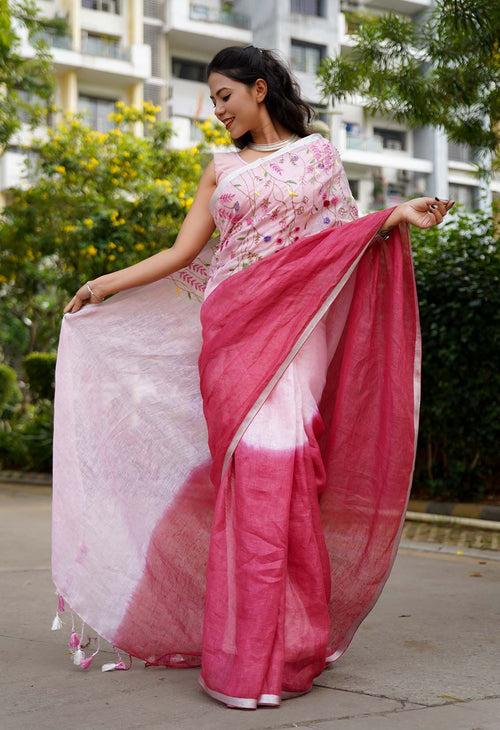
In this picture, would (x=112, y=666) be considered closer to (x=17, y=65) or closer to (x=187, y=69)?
(x=17, y=65)

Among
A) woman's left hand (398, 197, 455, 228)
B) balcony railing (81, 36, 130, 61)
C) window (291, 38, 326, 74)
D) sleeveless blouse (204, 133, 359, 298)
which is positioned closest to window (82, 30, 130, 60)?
balcony railing (81, 36, 130, 61)

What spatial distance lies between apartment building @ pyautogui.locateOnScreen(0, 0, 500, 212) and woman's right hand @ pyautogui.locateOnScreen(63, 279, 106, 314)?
103ft

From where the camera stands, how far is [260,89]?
3711 millimetres

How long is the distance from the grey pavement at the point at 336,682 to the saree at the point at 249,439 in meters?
0.10

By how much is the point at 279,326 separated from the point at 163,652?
1.14 meters

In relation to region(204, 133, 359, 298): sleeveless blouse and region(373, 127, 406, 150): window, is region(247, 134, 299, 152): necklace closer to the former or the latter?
region(204, 133, 359, 298): sleeveless blouse

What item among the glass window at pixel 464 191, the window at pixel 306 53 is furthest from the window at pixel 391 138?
the window at pixel 306 53

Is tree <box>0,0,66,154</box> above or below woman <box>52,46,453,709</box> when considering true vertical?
above

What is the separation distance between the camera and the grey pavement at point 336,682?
3.07 m

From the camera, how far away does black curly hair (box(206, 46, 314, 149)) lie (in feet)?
12.1

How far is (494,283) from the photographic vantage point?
29.2 ft

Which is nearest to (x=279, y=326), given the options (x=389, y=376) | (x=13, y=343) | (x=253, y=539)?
(x=389, y=376)

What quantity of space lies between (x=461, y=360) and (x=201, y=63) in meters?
32.8

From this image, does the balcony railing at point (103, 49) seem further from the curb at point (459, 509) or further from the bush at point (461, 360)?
the curb at point (459, 509)
